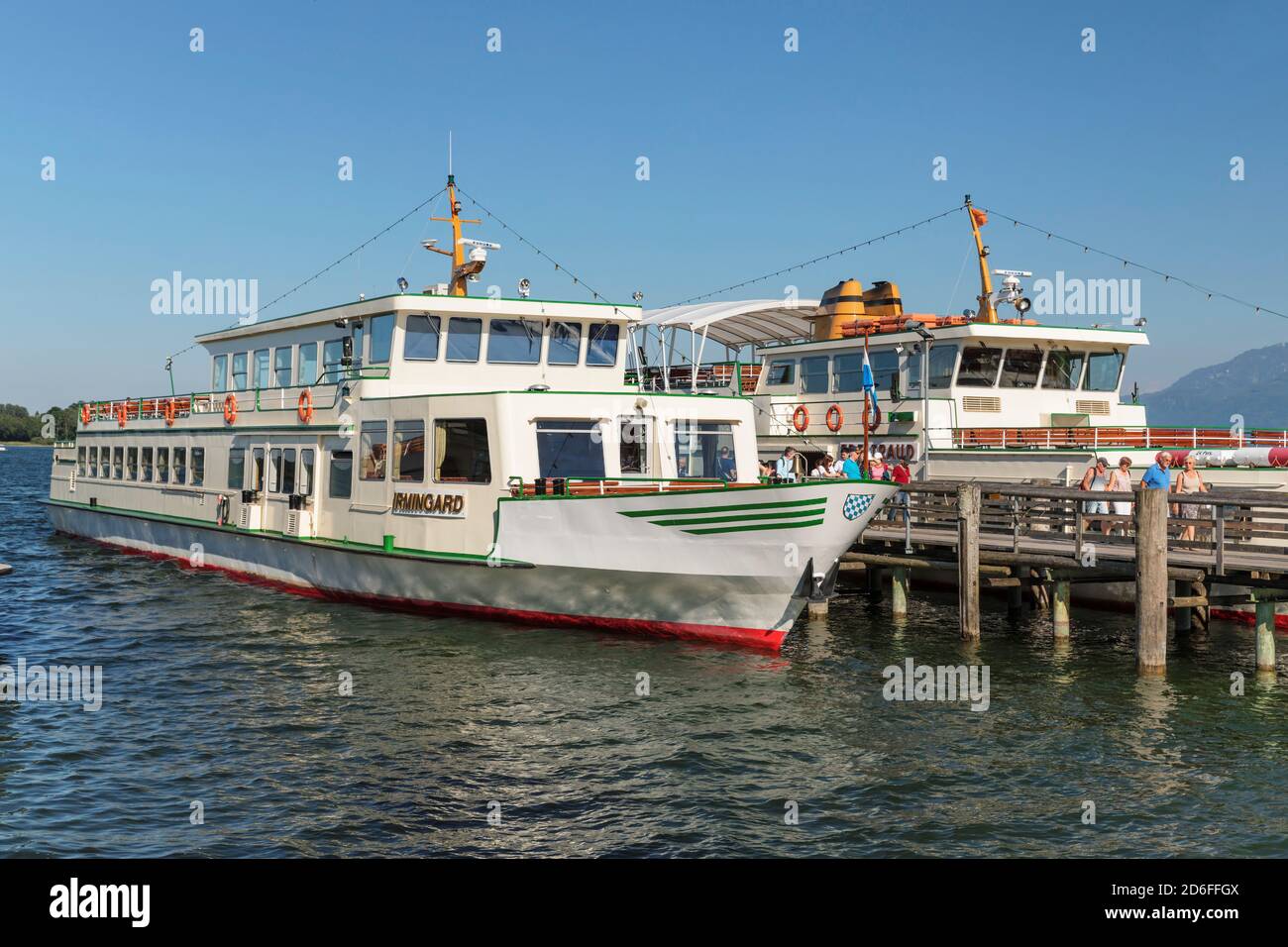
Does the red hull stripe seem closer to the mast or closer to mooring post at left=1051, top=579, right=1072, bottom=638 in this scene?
mooring post at left=1051, top=579, right=1072, bottom=638

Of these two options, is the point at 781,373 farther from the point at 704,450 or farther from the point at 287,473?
the point at 287,473

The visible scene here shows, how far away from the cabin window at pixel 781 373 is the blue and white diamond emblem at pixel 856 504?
650 inches

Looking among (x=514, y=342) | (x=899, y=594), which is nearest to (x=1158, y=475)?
(x=899, y=594)

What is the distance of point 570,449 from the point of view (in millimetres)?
17922

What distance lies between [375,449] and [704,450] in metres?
5.95

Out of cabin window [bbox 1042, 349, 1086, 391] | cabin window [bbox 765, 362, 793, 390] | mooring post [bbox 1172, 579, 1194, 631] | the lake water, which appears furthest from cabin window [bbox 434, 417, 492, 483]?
cabin window [bbox 1042, 349, 1086, 391]

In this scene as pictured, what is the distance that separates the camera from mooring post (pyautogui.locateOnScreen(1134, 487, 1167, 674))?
612 inches

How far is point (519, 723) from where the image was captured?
13047mm

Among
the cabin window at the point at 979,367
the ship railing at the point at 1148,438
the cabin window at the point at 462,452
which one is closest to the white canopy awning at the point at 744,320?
the cabin window at the point at 979,367

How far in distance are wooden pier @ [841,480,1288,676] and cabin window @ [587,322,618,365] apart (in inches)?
240

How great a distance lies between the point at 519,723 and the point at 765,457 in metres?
18.2
